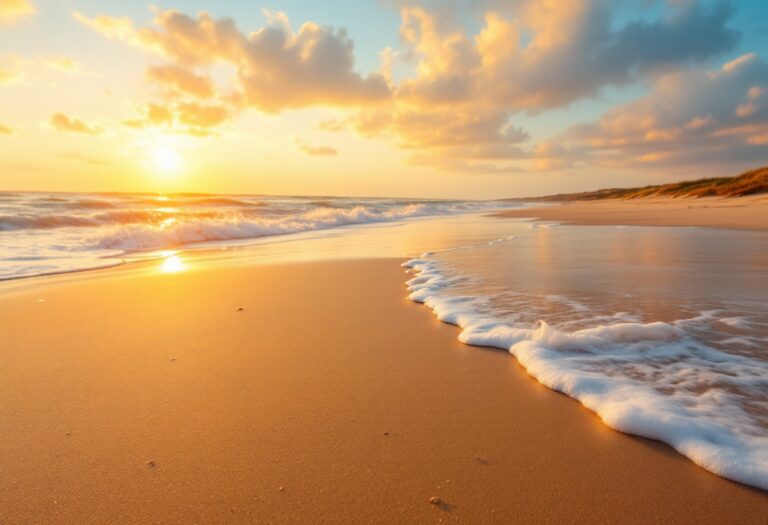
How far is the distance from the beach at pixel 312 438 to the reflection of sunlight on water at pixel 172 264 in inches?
114

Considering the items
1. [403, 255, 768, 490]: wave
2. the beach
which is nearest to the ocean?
[403, 255, 768, 490]: wave

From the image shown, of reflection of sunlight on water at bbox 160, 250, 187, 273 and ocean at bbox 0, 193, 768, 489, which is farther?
reflection of sunlight on water at bbox 160, 250, 187, 273

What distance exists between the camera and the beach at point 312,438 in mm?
1197

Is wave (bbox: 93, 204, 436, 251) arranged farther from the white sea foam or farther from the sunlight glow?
the sunlight glow

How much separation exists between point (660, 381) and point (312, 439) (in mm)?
1446

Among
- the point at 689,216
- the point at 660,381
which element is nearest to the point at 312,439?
the point at 660,381

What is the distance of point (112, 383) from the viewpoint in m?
2.09

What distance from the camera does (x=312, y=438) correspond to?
1.54m

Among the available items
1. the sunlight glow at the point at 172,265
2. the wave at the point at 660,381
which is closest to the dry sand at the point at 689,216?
the wave at the point at 660,381

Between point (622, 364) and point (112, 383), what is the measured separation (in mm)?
2400

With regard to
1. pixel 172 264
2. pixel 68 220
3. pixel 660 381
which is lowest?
pixel 172 264

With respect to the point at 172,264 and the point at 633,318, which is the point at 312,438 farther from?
the point at 172,264

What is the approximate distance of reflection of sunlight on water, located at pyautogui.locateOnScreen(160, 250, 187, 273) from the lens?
584 centimetres

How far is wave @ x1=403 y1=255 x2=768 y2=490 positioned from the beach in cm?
6
